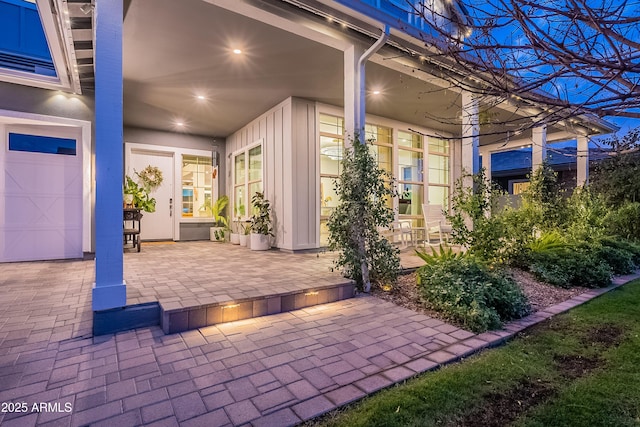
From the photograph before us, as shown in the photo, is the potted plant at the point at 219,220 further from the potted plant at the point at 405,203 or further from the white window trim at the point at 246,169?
the potted plant at the point at 405,203

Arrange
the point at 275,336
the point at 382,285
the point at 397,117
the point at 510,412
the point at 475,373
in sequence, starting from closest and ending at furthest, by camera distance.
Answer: the point at 510,412, the point at 475,373, the point at 275,336, the point at 382,285, the point at 397,117

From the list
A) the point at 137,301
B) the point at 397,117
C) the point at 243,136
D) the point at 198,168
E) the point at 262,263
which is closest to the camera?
the point at 137,301

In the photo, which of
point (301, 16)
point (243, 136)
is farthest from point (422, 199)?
point (301, 16)

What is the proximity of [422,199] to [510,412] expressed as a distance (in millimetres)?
6875

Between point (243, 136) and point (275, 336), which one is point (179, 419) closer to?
point (275, 336)

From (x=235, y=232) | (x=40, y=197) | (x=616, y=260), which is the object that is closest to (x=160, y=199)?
(x=235, y=232)

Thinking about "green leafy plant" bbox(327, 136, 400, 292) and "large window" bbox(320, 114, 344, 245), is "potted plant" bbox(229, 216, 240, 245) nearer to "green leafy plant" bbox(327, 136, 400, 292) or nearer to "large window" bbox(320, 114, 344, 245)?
"large window" bbox(320, 114, 344, 245)

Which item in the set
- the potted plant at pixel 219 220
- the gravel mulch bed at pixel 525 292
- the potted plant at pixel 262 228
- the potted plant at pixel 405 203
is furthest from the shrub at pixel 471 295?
the potted plant at pixel 219 220

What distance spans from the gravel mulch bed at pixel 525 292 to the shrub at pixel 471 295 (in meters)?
0.11

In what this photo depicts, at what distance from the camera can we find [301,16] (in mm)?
3381

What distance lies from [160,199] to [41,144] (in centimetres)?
302

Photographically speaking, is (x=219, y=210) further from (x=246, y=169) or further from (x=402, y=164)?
(x=402, y=164)

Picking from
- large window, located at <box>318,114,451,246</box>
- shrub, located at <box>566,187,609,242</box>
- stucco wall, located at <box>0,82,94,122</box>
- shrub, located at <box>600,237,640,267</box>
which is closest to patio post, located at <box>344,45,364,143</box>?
large window, located at <box>318,114,451,246</box>

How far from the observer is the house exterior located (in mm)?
2630
